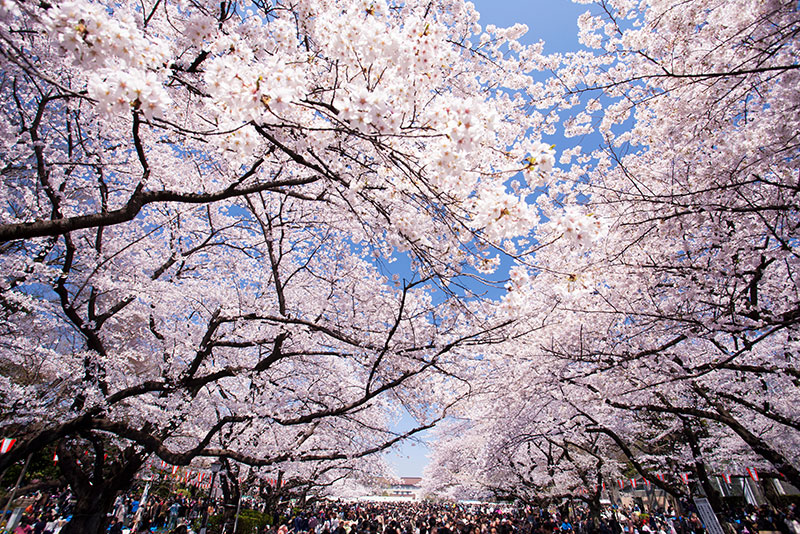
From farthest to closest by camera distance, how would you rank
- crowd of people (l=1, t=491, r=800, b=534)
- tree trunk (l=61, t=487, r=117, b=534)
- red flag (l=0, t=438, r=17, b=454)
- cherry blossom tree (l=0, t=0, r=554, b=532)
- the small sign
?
crowd of people (l=1, t=491, r=800, b=534) < the small sign < tree trunk (l=61, t=487, r=117, b=534) < red flag (l=0, t=438, r=17, b=454) < cherry blossom tree (l=0, t=0, r=554, b=532)

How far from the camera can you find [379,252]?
3625 mm

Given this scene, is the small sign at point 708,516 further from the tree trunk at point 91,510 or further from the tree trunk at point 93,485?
the tree trunk at point 91,510

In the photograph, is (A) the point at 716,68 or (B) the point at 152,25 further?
(B) the point at 152,25

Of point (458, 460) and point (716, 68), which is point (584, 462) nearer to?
point (458, 460)

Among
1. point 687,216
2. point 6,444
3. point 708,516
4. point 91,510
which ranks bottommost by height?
point 708,516

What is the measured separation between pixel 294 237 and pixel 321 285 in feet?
4.38

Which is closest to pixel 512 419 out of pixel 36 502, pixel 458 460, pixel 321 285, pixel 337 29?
pixel 321 285

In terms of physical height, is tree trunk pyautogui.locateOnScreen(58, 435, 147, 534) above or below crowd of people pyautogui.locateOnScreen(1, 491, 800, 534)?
above

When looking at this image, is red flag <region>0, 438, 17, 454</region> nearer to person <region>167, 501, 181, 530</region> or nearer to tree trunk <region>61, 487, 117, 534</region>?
tree trunk <region>61, 487, 117, 534</region>

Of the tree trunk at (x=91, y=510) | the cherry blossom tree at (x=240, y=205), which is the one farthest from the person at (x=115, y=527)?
the tree trunk at (x=91, y=510)

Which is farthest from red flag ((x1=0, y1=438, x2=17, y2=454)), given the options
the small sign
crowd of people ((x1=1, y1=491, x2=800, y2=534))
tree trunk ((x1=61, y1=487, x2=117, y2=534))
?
the small sign

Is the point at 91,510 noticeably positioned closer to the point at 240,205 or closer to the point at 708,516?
the point at 240,205

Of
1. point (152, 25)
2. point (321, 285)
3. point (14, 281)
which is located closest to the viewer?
point (152, 25)

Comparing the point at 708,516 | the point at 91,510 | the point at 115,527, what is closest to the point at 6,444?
the point at 91,510
